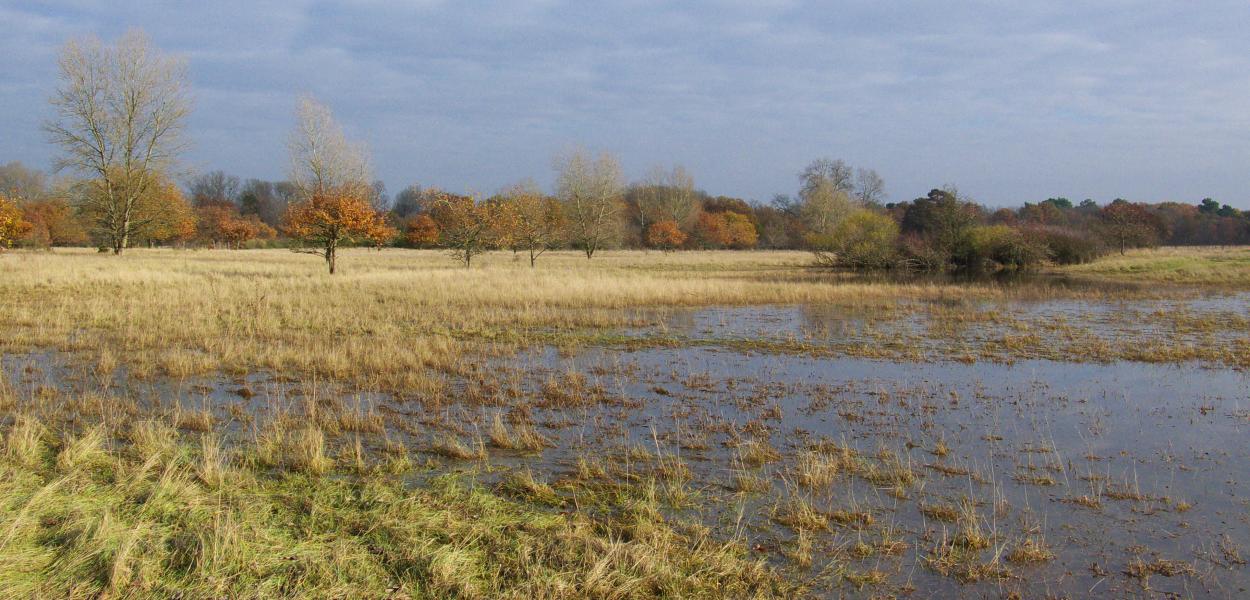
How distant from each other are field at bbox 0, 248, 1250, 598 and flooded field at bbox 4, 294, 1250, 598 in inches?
1.6

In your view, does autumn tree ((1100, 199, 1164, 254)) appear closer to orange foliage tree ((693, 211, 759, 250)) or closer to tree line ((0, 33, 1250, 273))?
tree line ((0, 33, 1250, 273))

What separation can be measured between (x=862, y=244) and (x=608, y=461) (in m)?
47.0

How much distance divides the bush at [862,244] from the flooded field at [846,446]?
36.5m

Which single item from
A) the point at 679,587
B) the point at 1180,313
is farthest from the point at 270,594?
the point at 1180,313

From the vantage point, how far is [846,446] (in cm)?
801

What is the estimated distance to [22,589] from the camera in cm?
409

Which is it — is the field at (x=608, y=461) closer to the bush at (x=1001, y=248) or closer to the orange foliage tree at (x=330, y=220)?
the orange foliage tree at (x=330, y=220)

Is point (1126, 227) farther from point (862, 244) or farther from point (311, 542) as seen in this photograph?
point (311, 542)

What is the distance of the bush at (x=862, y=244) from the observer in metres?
50.9

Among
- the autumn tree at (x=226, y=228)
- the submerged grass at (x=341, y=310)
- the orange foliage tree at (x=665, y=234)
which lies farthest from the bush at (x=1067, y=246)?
the autumn tree at (x=226, y=228)

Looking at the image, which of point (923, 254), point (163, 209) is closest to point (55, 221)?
point (163, 209)

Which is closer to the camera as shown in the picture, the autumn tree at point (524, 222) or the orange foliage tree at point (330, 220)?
the orange foliage tree at point (330, 220)

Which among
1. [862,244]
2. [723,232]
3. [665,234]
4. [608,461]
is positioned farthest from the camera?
[723,232]

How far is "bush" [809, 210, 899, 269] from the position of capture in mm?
50938
